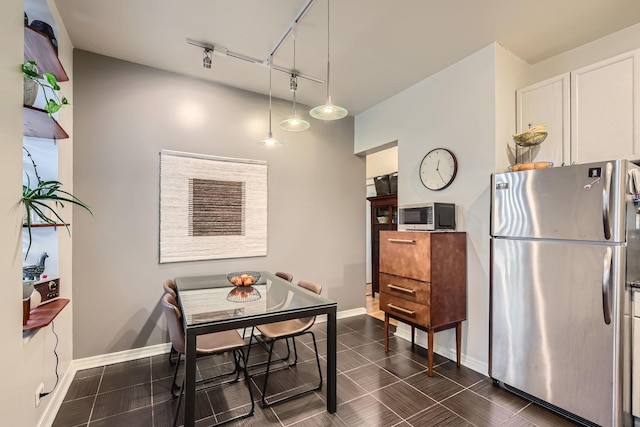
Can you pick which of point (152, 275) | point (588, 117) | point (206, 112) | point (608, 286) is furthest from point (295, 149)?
point (608, 286)

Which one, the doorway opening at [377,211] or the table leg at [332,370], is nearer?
the table leg at [332,370]

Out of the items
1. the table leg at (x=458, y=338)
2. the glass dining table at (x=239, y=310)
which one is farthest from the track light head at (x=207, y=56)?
the table leg at (x=458, y=338)

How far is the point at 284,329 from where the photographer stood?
2.37 meters

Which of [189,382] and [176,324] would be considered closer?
[189,382]

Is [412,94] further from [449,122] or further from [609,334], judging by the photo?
[609,334]

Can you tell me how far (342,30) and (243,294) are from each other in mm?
2297

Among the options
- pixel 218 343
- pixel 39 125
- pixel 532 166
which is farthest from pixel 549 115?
pixel 39 125

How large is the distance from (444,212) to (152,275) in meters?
2.93

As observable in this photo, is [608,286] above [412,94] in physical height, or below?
below

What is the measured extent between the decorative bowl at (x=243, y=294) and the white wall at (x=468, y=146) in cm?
192

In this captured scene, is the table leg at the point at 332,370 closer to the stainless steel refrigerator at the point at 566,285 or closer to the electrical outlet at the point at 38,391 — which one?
the stainless steel refrigerator at the point at 566,285

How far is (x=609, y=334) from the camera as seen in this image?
175 cm

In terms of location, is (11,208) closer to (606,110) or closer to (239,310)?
(239,310)

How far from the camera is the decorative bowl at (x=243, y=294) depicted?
217 cm
